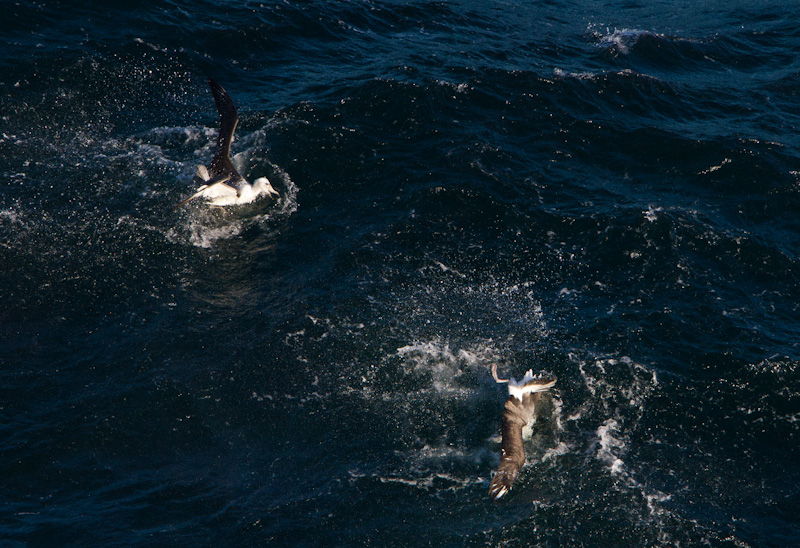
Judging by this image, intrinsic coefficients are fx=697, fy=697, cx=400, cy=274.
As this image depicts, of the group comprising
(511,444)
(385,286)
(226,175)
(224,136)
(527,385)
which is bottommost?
(511,444)

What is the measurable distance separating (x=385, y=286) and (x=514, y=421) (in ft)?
17.6

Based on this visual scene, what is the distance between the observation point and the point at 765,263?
18641 millimetres

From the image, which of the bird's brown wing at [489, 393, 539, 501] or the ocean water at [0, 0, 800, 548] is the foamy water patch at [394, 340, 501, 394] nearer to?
the ocean water at [0, 0, 800, 548]

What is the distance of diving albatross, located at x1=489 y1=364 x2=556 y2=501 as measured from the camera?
13086 mm

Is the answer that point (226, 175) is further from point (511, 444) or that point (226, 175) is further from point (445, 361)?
point (511, 444)

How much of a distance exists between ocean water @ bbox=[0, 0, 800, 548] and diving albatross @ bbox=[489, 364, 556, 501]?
431 mm

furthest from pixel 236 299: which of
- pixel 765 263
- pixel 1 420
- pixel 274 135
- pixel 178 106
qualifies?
pixel 765 263

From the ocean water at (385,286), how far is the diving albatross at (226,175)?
56cm

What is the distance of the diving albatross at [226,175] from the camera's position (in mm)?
19844

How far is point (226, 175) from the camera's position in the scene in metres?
20.0

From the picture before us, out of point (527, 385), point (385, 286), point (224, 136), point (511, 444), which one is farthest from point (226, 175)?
point (511, 444)

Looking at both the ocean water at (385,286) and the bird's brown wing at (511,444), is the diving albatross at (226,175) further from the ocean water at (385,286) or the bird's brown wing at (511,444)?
the bird's brown wing at (511,444)

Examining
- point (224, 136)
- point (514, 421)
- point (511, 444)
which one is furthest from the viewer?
point (224, 136)

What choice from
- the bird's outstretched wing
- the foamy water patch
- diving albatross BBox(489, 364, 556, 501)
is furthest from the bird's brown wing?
the bird's outstretched wing
